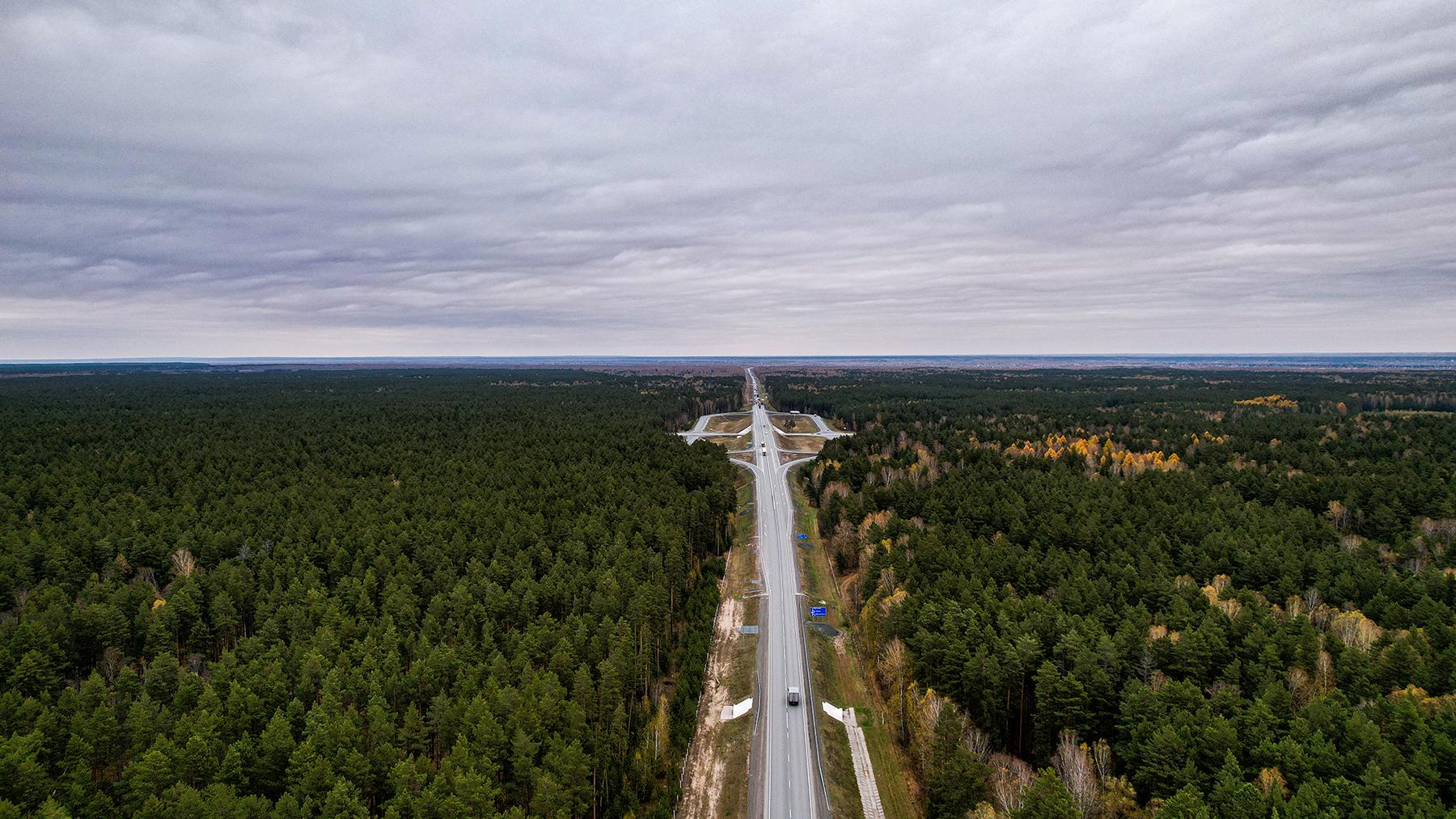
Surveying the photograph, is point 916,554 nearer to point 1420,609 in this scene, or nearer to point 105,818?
point 1420,609

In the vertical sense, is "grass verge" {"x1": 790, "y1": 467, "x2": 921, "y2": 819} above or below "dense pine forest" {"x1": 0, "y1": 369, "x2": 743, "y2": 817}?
below

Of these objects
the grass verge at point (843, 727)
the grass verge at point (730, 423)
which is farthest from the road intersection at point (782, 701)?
the grass verge at point (730, 423)

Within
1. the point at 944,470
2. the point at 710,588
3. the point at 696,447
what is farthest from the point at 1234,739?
the point at 696,447

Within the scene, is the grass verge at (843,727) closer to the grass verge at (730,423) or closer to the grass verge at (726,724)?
the grass verge at (726,724)

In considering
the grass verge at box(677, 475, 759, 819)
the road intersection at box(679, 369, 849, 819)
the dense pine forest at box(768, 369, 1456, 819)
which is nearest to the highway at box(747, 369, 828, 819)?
the road intersection at box(679, 369, 849, 819)

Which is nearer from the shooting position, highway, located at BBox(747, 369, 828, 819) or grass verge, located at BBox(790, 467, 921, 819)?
highway, located at BBox(747, 369, 828, 819)

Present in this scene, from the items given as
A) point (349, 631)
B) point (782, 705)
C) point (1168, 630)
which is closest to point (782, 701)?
point (782, 705)

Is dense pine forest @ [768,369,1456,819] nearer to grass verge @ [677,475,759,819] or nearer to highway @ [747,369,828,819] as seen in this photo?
highway @ [747,369,828,819]
